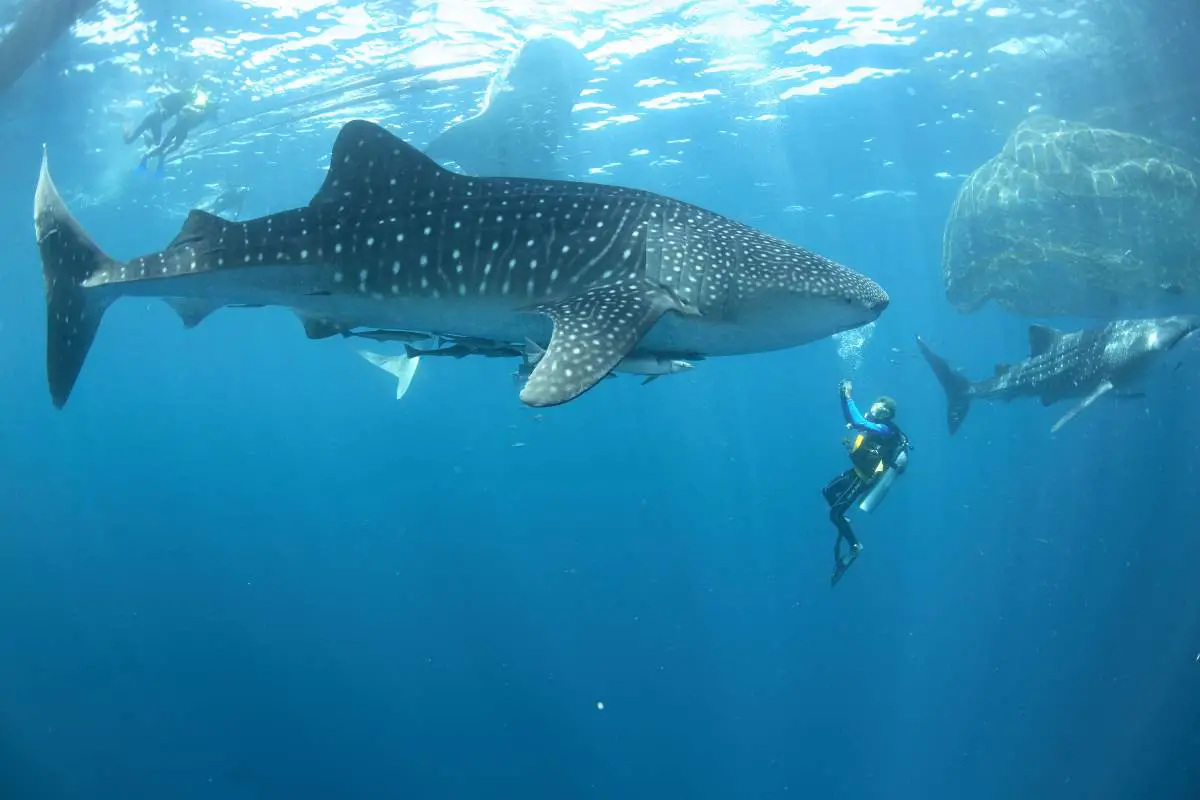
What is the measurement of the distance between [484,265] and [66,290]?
3.56 m

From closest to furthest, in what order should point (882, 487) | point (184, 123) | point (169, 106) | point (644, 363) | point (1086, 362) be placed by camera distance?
point (644, 363) → point (882, 487) → point (184, 123) → point (1086, 362) → point (169, 106)

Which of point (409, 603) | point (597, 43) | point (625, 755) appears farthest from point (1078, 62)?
point (409, 603)

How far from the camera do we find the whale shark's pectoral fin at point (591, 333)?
3.91 metres

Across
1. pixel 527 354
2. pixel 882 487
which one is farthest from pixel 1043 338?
pixel 527 354

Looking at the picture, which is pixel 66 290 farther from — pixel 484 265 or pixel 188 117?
pixel 188 117

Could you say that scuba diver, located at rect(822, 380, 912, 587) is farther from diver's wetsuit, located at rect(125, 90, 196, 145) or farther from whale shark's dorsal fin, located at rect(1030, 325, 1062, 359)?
diver's wetsuit, located at rect(125, 90, 196, 145)

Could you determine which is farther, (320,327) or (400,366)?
(400,366)

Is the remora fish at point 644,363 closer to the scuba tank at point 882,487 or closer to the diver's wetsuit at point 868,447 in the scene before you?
the scuba tank at point 882,487

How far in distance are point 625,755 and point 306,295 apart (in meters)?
15.0

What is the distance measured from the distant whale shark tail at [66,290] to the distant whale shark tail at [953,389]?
15.2m

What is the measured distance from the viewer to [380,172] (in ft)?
A: 17.6

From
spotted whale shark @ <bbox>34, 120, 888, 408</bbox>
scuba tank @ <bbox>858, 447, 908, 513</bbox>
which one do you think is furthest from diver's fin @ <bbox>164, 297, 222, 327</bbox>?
Result: scuba tank @ <bbox>858, 447, 908, 513</bbox>

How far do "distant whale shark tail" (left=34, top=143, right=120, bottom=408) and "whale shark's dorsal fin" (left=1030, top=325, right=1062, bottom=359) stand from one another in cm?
1542

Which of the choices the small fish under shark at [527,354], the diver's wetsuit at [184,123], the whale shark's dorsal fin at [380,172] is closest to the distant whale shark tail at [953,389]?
the small fish under shark at [527,354]
